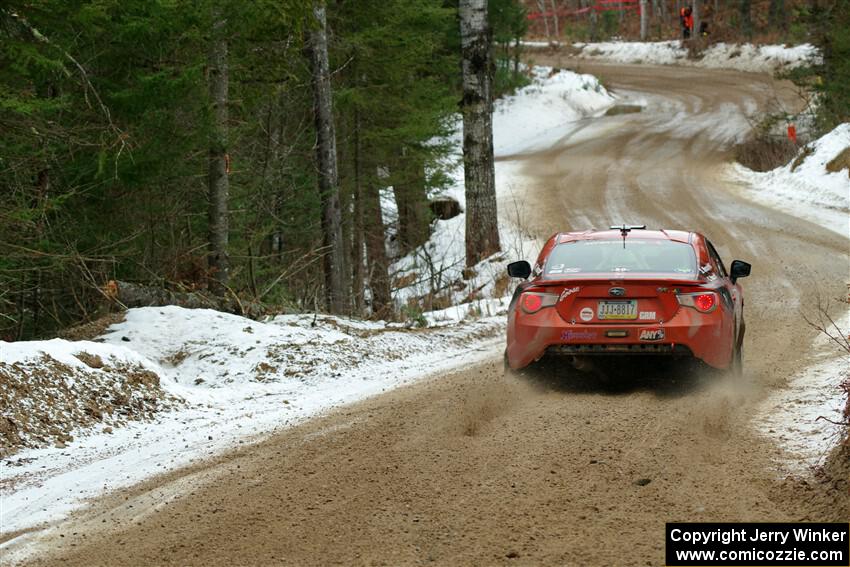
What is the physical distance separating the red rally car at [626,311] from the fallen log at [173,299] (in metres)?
4.96

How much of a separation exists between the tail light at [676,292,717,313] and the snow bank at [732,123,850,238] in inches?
544

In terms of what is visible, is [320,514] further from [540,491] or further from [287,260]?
[287,260]

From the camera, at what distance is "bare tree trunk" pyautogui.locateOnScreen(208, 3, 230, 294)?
41.8 ft

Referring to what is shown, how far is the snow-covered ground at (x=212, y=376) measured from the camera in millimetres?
7352

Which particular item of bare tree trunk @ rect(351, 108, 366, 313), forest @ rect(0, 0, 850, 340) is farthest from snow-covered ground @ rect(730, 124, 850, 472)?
bare tree trunk @ rect(351, 108, 366, 313)

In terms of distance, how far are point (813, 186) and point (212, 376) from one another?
18.6m

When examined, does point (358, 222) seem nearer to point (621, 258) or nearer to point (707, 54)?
point (621, 258)

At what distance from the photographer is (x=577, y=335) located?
29.6 ft

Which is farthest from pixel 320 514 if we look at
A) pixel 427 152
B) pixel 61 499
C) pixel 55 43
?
pixel 427 152

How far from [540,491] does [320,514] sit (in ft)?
4.43

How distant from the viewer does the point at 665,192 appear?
27.4m

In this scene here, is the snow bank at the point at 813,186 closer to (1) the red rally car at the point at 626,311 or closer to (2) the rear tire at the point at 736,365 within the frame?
(2) the rear tire at the point at 736,365

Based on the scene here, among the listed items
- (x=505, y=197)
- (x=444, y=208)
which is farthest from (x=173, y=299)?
(x=505, y=197)

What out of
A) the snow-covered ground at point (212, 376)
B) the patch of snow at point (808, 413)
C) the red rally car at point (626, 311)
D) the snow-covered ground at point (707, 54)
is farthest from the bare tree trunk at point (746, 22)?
the red rally car at point (626, 311)
